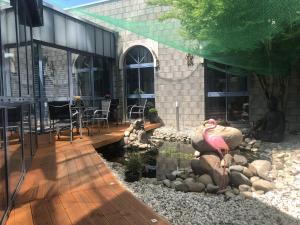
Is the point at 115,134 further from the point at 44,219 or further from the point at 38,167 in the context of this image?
the point at 44,219

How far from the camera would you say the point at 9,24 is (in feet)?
11.1

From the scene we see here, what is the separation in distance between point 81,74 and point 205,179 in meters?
6.02

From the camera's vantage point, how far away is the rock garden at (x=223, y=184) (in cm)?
359

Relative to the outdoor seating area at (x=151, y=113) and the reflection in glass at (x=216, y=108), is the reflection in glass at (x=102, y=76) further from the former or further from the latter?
the reflection in glass at (x=216, y=108)

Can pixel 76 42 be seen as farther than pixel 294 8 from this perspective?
Yes

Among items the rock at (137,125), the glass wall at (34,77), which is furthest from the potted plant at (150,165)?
the glass wall at (34,77)

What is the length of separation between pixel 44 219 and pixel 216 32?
4777mm

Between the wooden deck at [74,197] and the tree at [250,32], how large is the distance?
11.3 feet

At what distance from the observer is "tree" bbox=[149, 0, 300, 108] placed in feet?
17.4

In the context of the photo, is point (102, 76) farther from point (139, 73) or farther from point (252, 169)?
point (252, 169)

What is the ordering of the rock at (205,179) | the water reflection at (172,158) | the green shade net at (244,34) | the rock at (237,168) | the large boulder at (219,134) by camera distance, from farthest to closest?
1. the large boulder at (219,134)
2. the water reflection at (172,158)
3. the green shade net at (244,34)
4. the rock at (237,168)
5. the rock at (205,179)

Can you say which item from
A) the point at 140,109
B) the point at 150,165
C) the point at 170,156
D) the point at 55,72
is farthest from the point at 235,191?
the point at 140,109

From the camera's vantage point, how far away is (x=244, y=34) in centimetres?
573

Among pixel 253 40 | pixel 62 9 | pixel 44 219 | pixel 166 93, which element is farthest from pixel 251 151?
pixel 62 9
